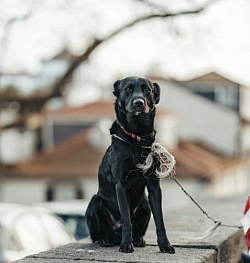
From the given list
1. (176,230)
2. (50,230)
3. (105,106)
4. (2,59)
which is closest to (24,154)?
(105,106)

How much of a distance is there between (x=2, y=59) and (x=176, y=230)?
1276 centimetres

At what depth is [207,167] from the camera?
44.5 meters

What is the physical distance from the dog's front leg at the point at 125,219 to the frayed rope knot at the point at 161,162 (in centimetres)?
18

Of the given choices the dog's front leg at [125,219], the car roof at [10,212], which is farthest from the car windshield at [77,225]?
the dog's front leg at [125,219]

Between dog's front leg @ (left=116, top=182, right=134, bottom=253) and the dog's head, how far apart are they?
474mm

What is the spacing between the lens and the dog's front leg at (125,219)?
496cm

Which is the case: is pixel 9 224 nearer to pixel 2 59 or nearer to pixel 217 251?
pixel 217 251

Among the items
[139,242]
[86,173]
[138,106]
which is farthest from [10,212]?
[86,173]

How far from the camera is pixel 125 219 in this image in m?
5.02

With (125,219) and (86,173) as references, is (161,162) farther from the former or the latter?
(86,173)

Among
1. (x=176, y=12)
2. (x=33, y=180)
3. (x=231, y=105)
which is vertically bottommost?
(x=33, y=180)

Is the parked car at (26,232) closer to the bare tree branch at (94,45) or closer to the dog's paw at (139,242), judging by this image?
the dog's paw at (139,242)

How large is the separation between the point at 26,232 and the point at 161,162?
5701 mm

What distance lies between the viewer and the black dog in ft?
16.1
